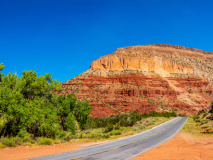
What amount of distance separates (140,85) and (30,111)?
273 ft

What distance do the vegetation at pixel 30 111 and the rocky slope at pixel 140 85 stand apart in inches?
2075

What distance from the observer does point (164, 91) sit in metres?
96.6

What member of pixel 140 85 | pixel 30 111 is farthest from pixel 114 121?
pixel 140 85

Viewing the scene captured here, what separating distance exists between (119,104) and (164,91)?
29.4m

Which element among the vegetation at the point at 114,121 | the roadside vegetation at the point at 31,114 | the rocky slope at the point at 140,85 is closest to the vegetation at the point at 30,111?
the roadside vegetation at the point at 31,114

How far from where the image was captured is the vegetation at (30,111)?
15422mm

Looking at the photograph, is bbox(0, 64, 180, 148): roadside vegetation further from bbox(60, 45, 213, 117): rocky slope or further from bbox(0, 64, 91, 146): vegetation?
bbox(60, 45, 213, 117): rocky slope

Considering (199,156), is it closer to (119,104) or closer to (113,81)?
(119,104)

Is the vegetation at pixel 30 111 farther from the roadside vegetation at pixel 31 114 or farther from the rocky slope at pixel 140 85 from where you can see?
the rocky slope at pixel 140 85

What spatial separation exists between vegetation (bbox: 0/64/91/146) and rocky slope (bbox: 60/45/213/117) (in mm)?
52700

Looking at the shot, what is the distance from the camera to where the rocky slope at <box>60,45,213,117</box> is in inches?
3253

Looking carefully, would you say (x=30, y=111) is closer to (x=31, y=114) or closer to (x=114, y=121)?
(x=31, y=114)

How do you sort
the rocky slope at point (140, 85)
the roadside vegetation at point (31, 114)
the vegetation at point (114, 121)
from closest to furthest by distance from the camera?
the roadside vegetation at point (31, 114) → the vegetation at point (114, 121) → the rocky slope at point (140, 85)

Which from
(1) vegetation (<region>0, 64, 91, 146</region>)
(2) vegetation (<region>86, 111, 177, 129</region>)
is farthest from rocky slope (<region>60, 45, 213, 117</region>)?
(1) vegetation (<region>0, 64, 91, 146</region>)
